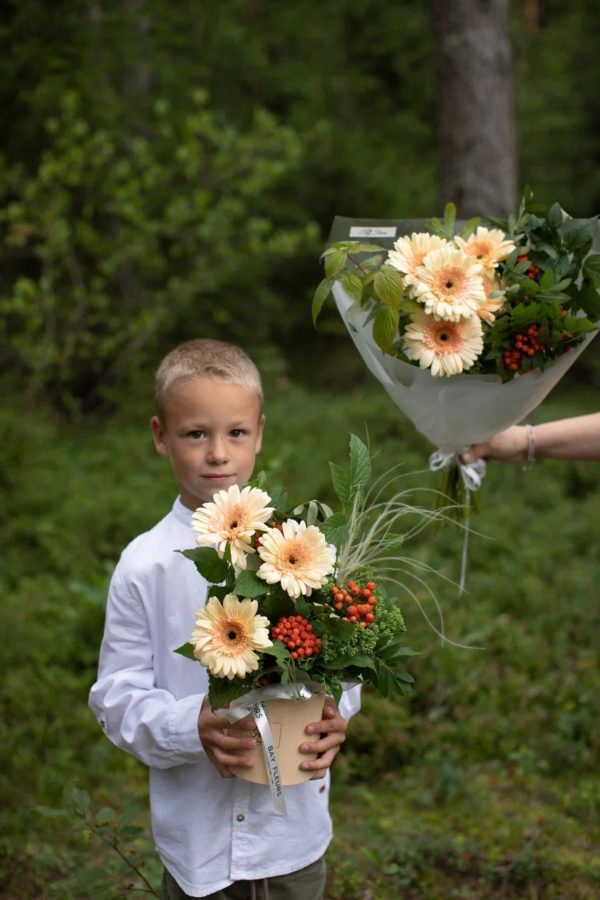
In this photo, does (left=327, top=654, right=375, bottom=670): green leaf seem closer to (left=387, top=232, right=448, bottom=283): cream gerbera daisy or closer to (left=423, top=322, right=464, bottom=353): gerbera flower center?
(left=423, top=322, right=464, bottom=353): gerbera flower center

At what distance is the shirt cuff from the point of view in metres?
2.30

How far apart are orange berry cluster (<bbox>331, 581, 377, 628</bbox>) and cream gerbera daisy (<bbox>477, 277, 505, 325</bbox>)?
833 millimetres

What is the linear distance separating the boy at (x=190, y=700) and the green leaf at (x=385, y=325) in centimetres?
35

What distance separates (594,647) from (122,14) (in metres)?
7.20

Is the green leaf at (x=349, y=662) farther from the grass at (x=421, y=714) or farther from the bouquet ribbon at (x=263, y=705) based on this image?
the grass at (x=421, y=714)

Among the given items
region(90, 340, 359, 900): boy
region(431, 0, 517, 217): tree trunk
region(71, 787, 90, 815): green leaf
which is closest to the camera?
region(90, 340, 359, 900): boy

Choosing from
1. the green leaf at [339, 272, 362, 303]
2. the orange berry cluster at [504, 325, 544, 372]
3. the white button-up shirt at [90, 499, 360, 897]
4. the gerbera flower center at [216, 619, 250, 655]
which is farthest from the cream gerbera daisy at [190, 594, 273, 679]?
the orange berry cluster at [504, 325, 544, 372]

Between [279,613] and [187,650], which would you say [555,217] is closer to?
[279,613]

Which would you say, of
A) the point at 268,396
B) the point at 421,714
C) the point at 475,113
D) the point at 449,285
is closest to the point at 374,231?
the point at 449,285

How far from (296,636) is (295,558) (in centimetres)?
16

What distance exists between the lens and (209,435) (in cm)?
248

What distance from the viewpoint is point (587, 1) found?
14.5 meters

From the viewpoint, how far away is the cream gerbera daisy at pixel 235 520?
2.08 m

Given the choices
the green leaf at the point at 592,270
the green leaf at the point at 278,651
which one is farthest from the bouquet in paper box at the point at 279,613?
the green leaf at the point at 592,270
